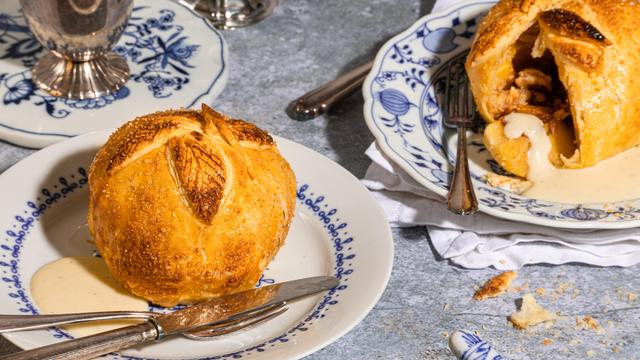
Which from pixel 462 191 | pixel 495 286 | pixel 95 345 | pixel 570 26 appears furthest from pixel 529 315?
pixel 95 345

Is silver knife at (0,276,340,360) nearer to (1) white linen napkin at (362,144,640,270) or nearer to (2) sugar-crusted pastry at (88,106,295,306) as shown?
(2) sugar-crusted pastry at (88,106,295,306)

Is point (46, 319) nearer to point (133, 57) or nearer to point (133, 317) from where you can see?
point (133, 317)

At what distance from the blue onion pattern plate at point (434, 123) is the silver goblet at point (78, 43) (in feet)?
1.72

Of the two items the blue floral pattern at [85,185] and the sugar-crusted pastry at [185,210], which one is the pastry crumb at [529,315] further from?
the sugar-crusted pastry at [185,210]

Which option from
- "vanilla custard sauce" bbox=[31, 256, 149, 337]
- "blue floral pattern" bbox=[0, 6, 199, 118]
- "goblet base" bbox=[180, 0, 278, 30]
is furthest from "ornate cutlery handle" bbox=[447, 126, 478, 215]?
"goblet base" bbox=[180, 0, 278, 30]

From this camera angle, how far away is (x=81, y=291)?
4.20 ft

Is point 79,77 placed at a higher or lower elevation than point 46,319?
A: lower

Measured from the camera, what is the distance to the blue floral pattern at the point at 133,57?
1850 mm

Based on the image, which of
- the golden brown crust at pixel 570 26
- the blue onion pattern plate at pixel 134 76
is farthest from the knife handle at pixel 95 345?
the golden brown crust at pixel 570 26

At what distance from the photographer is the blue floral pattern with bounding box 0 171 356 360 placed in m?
1.21

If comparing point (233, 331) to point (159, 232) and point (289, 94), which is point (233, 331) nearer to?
point (159, 232)

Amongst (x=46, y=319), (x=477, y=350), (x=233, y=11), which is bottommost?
(x=233, y=11)

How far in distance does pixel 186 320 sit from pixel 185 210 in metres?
0.14

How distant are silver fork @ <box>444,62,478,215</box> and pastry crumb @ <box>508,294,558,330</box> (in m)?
0.15
